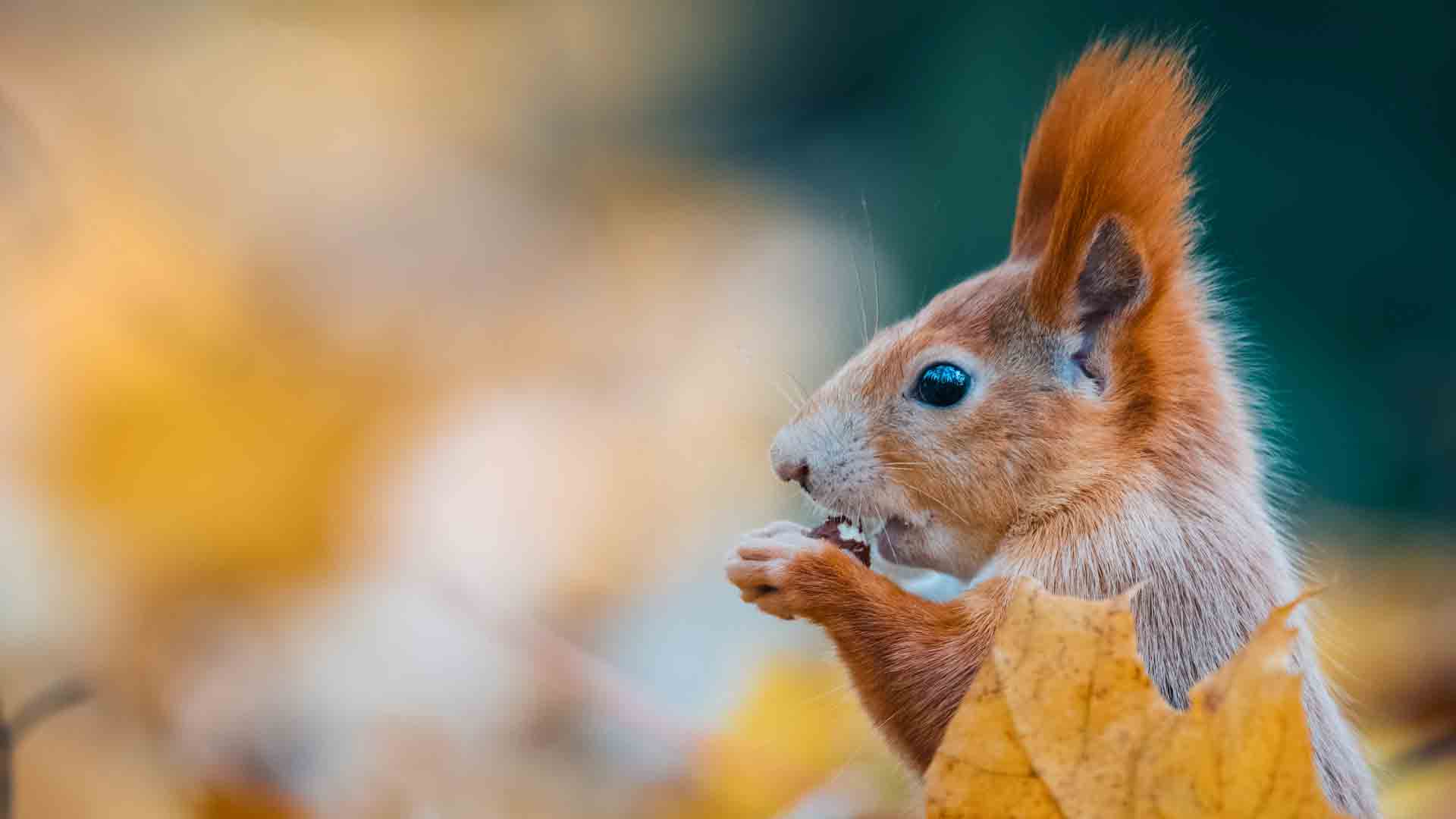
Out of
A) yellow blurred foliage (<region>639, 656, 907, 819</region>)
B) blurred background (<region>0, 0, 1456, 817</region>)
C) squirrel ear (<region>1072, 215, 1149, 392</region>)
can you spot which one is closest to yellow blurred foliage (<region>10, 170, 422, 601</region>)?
blurred background (<region>0, 0, 1456, 817</region>)

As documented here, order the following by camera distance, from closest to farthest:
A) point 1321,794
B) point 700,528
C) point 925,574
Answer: point 1321,794
point 925,574
point 700,528

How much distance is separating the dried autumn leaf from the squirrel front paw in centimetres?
6

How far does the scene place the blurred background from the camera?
725 mm

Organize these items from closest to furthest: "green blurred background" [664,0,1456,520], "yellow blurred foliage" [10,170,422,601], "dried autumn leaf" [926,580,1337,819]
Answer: "dried autumn leaf" [926,580,1337,819] → "green blurred background" [664,0,1456,520] → "yellow blurred foliage" [10,170,422,601]

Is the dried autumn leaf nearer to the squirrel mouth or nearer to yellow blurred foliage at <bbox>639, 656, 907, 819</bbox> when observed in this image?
the squirrel mouth

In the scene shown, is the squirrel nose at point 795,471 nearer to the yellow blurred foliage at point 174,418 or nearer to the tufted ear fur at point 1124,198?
the tufted ear fur at point 1124,198

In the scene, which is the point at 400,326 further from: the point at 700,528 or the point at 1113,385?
the point at 1113,385

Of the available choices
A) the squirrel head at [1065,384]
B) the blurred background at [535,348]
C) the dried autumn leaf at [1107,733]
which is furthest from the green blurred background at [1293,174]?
the dried autumn leaf at [1107,733]

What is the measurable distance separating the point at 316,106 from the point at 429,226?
0.12 m

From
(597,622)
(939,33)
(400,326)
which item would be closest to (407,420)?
(400,326)

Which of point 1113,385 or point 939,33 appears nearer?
point 1113,385

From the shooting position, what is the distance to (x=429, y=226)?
0.89 m

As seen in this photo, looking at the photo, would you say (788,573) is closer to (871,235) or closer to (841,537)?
(841,537)

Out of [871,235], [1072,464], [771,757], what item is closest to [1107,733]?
[1072,464]
